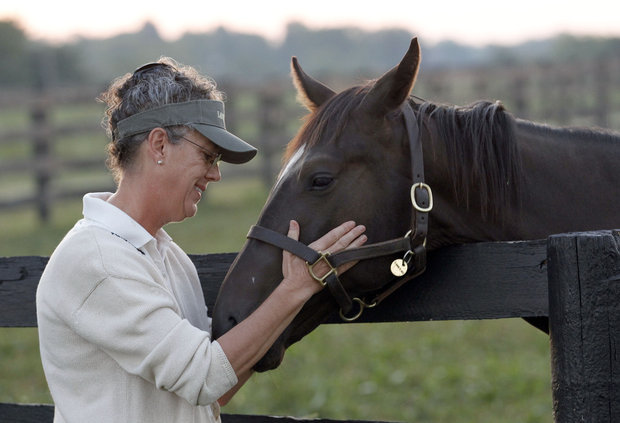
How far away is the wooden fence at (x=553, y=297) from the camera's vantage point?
1.95 metres

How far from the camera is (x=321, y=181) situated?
245cm

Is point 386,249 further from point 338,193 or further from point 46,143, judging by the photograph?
point 46,143

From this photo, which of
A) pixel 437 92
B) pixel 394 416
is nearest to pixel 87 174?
pixel 437 92

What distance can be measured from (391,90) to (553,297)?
2.83 feet

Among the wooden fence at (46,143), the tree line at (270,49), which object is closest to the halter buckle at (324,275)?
the wooden fence at (46,143)

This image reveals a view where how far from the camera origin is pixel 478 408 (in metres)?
5.49

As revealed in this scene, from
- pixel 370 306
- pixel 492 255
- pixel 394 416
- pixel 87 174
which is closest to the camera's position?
pixel 492 255

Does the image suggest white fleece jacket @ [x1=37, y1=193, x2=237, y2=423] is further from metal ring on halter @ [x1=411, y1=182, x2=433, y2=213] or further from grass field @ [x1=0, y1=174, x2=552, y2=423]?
grass field @ [x1=0, y1=174, x2=552, y2=423]

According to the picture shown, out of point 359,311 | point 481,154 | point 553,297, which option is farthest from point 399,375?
point 553,297

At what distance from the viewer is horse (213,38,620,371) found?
2420 millimetres

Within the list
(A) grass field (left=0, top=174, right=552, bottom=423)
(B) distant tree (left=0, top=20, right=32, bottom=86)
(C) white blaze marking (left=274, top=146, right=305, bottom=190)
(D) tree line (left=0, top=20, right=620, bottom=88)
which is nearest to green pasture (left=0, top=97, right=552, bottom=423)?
(A) grass field (left=0, top=174, right=552, bottom=423)

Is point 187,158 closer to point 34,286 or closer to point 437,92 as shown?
point 34,286

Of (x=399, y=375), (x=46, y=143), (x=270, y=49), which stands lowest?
(x=399, y=375)

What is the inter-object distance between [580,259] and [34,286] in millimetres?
1932
